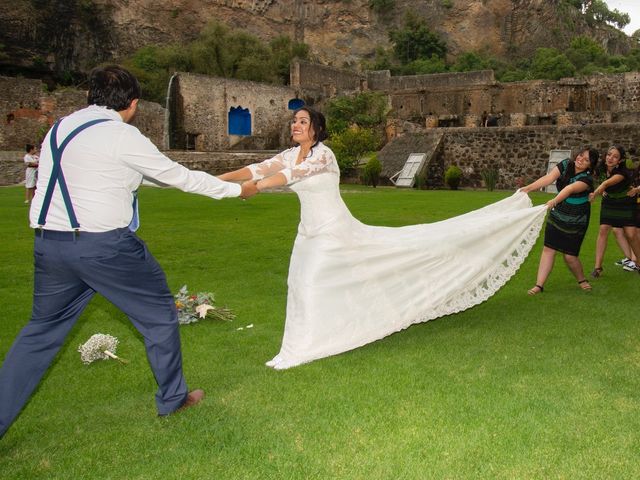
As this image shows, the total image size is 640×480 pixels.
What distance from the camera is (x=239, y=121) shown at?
46.2 m

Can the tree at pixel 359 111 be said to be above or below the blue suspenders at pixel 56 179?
above

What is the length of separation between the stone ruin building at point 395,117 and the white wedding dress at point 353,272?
1768cm

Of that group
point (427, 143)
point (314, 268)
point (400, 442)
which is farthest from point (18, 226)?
point (427, 143)

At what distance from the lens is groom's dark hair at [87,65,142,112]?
12.0 ft

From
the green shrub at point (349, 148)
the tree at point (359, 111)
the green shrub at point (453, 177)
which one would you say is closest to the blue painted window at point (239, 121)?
the tree at point (359, 111)

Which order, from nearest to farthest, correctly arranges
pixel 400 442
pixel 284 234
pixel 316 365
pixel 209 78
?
pixel 400 442 → pixel 316 365 → pixel 284 234 → pixel 209 78

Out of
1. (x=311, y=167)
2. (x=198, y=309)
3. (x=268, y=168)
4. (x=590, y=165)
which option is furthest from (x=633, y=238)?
(x=198, y=309)

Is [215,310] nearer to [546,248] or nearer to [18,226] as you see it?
[546,248]

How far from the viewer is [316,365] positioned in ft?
15.7

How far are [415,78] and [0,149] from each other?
130 feet

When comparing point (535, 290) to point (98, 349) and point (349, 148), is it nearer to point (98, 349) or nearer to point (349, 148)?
point (98, 349)

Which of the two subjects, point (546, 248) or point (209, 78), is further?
point (209, 78)

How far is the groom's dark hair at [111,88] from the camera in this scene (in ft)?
12.0

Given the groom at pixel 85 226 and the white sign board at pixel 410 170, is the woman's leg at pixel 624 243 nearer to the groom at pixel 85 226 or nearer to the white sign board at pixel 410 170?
the groom at pixel 85 226
